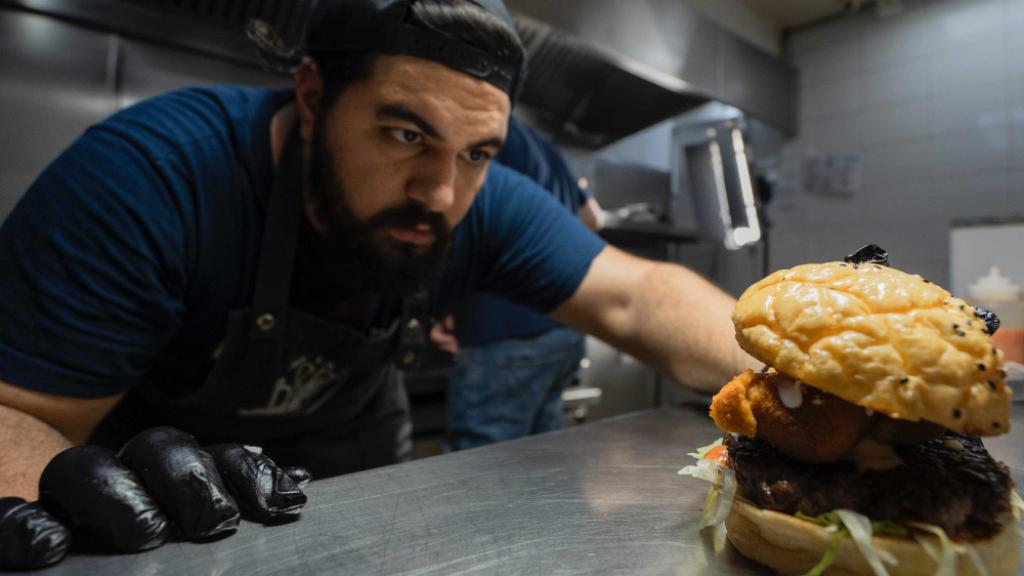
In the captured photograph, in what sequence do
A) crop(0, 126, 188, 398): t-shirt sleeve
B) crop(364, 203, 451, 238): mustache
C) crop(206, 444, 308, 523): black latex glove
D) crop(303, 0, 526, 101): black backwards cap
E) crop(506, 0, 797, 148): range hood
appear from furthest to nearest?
crop(506, 0, 797, 148): range hood
crop(364, 203, 451, 238): mustache
crop(303, 0, 526, 101): black backwards cap
crop(0, 126, 188, 398): t-shirt sleeve
crop(206, 444, 308, 523): black latex glove

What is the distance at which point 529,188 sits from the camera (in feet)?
4.97

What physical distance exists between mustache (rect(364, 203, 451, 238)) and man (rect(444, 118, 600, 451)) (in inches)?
41.2

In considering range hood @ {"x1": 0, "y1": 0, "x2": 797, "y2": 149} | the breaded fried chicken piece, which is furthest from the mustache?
range hood @ {"x1": 0, "y1": 0, "x2": 797, "y2": 149}

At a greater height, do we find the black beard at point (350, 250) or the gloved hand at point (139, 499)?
the black beard at point (350, 250)

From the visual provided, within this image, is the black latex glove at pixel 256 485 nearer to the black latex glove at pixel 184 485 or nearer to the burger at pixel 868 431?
the black latex glove at pixel 184 485

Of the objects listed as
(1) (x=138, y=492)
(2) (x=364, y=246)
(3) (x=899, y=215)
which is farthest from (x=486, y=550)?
(3) (x=899, y=215)

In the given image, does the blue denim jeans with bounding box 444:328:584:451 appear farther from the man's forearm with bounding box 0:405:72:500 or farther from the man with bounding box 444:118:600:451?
the man's forearm with bounding box 0:405:72:500

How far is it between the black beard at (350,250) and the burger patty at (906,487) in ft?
2.45

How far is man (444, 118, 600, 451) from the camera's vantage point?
2201 mm

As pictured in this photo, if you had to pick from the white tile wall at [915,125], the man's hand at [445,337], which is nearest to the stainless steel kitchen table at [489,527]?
the man's hand at [445,337]

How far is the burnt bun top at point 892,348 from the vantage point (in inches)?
18.9

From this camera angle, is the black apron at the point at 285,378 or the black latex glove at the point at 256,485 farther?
the black apron at the point at 285,378

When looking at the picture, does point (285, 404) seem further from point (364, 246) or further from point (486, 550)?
point (486, 550)

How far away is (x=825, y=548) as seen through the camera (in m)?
0.51
